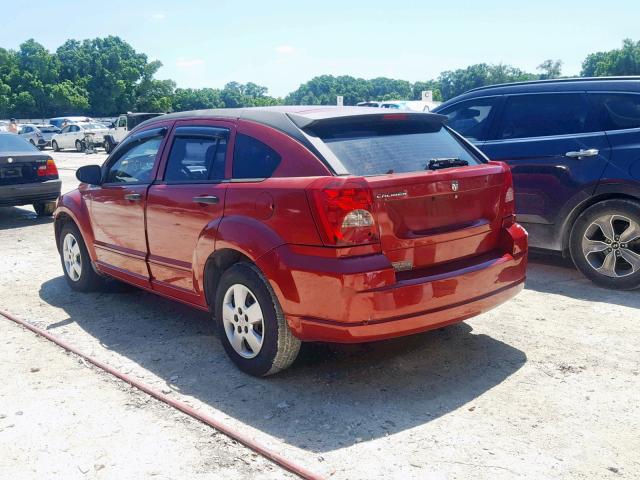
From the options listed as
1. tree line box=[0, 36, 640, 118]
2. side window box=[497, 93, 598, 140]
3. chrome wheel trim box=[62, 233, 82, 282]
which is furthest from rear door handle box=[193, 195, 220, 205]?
tree line box=[0, 36, 640, 118]

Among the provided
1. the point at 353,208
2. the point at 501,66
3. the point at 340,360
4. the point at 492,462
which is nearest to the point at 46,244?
the point at 340,360

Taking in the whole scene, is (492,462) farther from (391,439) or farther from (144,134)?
(144,134)

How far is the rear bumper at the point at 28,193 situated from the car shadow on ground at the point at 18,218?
1.21 ft

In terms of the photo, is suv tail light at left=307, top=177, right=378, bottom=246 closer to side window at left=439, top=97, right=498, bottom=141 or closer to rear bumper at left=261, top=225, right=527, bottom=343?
rear bumper at left=261, top=225, right=527, bottom=343

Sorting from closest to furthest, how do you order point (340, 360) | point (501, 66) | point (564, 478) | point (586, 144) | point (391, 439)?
point (564, 478) < point (391, 439) < point (340, 360) < point (586, 144) < point (501, 66)

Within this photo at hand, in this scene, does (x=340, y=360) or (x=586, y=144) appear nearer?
(x=340, y=360)

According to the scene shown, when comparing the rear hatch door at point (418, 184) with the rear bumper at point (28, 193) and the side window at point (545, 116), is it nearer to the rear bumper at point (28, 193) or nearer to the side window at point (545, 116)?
the side window at point (545, 116)

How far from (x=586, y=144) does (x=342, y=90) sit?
161801 millimetres

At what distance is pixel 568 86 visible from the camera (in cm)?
632

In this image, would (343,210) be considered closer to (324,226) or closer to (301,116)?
(324,226)

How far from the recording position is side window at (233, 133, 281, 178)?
392cm

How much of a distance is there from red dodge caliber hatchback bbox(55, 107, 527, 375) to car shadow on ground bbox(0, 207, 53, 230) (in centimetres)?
687

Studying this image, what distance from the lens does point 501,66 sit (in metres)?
155

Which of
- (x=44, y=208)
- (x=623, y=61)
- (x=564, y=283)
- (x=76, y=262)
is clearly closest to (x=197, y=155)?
(x=76, y=262)
